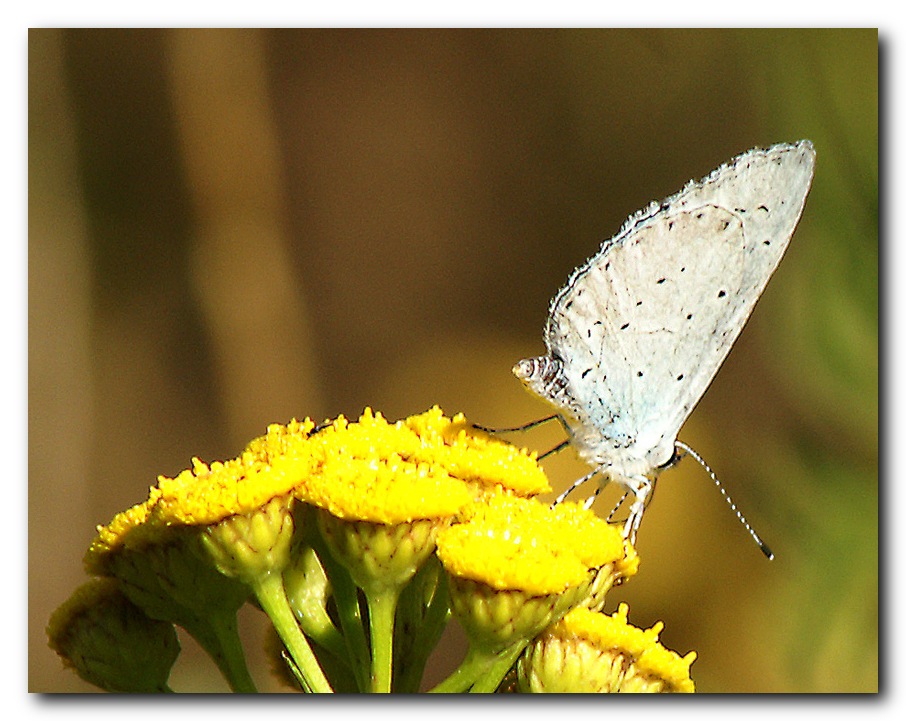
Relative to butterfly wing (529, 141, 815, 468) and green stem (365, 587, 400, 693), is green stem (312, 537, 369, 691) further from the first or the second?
butterfly wing (529, 141, 815, 468)

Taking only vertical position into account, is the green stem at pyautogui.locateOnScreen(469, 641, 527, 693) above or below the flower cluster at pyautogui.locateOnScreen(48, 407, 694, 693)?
below

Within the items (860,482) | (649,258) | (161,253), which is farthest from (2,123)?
(860,482)

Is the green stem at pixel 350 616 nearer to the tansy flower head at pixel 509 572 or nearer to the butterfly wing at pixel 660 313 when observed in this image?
the tansy flower head at pixel 509 572

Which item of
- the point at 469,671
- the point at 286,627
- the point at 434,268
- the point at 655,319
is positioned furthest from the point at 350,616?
the point at 434,268

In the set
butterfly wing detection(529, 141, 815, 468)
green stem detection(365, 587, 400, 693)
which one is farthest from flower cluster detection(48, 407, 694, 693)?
butterfly wing detection(529, 141, 815, 468)

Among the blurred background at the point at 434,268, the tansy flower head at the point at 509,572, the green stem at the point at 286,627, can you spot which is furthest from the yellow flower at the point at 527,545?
the blurred background at the point at 434,268

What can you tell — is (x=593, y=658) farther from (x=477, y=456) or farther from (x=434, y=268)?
(x=434, y=268)
